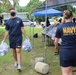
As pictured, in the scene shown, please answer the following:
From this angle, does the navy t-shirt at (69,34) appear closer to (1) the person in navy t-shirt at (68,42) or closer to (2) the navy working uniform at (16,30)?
(1) the person in navy t-shirt at (68,42)

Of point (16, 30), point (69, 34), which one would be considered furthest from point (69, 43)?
point (16, 30)

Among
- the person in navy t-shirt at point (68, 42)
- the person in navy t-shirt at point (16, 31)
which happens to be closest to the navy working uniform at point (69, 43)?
the person in navy t-shirt at point (68, 42)

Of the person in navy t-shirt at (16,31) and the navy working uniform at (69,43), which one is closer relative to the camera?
the navy working uniform at (69,43)

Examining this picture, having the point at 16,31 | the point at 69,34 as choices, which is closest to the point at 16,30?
the point at 16,31

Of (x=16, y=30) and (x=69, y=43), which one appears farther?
(x=16, y=30)

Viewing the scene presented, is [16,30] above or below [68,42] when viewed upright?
below

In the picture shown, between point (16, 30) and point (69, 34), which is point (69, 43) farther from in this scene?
point (16, 30)

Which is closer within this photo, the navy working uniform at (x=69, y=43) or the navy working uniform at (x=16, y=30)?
the navy working uniform at (x=69, y=43)

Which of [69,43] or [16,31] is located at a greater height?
[69,43]

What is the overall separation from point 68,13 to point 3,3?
709 inches

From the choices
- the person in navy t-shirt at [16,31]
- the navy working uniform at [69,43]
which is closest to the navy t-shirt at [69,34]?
the navy working uniform at [69,43]

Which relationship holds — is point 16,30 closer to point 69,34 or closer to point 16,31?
point 16,31

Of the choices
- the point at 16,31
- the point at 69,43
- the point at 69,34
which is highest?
the point at 69,34

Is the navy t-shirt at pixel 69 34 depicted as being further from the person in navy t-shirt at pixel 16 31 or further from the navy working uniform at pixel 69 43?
the person in navy t-shirt at pixel 16 31
